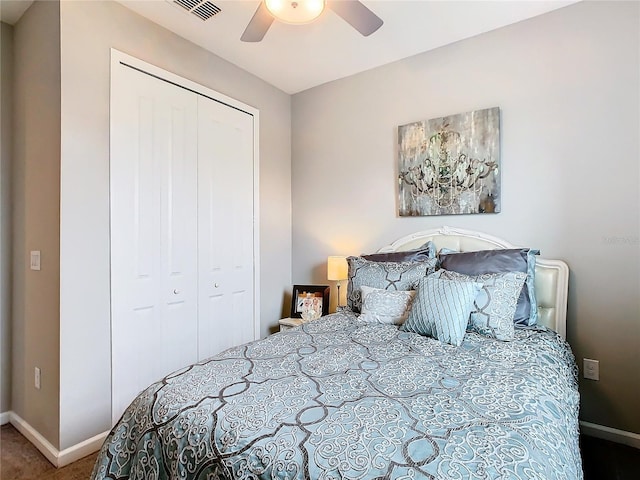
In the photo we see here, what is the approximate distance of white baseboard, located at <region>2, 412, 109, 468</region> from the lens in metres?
1.94

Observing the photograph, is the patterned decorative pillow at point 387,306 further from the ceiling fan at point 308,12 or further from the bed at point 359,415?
the ceiling fan at point 308,12

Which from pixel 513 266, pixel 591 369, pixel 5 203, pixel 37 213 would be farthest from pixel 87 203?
pixel 591 369

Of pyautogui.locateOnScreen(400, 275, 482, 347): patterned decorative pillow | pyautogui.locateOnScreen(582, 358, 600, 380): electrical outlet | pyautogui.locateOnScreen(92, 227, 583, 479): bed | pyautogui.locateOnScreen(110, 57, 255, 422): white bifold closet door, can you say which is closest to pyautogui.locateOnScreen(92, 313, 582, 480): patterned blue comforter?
pyautogui.locateOnScreen(92, 227, 583, 479): bed

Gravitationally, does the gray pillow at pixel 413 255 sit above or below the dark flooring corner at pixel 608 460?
above

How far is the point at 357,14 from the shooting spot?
1.82 m

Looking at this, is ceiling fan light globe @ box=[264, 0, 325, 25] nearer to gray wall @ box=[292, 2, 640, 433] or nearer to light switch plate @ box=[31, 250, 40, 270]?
gray wall @ box=[292, 2, 640, 433]

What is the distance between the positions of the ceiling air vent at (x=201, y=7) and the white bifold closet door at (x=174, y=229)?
1.65 ft

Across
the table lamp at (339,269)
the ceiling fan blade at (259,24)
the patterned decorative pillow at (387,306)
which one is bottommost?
the patterned decorative pillow at (387,306)

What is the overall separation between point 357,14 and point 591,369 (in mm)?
2477

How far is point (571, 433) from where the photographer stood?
3.88 ft

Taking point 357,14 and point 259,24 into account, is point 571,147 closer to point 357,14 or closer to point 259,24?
point 357,14

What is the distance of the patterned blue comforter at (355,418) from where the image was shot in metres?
0.84

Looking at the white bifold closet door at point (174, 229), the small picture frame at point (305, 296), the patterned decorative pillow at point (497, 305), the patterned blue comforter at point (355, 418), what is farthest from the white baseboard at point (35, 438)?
the patterned decorative pillow at point (497, 305)

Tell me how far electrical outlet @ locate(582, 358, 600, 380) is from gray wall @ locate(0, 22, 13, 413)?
3814 millimetres
